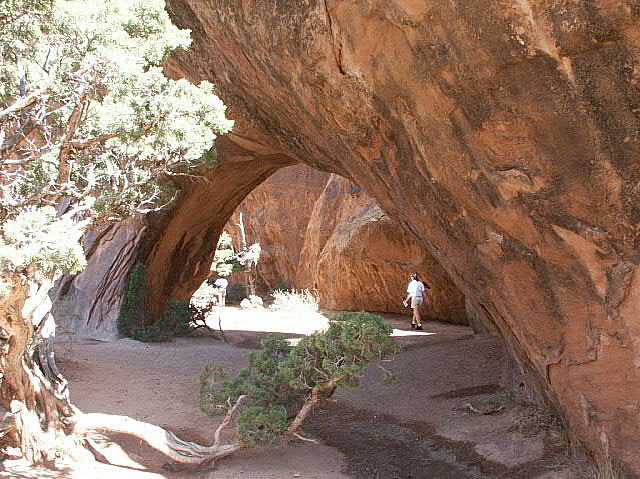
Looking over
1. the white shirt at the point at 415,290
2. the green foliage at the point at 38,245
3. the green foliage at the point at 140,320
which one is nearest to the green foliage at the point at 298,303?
the white shirt at the point at 415,290

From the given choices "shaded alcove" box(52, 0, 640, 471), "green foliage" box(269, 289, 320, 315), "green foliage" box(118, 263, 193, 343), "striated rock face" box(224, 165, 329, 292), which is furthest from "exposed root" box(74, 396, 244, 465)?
"striated rock face" box(224, 165, 329, 292)

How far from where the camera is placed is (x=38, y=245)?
446 cm

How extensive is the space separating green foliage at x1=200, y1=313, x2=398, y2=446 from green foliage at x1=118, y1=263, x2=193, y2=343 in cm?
564

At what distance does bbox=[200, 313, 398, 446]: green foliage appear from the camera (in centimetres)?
579

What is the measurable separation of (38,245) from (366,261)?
42.9ft

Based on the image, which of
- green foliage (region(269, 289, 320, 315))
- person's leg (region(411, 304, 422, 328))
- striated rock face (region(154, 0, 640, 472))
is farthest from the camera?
green foliage (region(269, 289, 320, 315))

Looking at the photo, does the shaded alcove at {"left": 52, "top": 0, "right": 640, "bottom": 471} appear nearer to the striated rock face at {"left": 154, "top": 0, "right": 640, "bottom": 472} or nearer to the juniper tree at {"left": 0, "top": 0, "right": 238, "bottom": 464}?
the striated rock face at {"left": 154, "top": 0, "right": 640, "bottom": 472}

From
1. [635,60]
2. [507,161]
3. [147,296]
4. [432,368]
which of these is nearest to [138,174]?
[507,161]

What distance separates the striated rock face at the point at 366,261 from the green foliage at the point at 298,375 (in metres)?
9.85

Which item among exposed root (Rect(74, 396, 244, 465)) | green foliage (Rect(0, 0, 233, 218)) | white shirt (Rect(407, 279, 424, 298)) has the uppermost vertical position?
green foliage (Rect(0, 0, 233, 218))

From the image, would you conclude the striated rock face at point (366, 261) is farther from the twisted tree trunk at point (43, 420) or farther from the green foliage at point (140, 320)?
the twisted tree trunk at point (43, 420)

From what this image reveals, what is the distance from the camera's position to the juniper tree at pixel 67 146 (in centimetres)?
465

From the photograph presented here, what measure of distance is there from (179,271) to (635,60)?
10.9 meters

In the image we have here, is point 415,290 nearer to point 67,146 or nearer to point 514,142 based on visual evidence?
point 514,142
